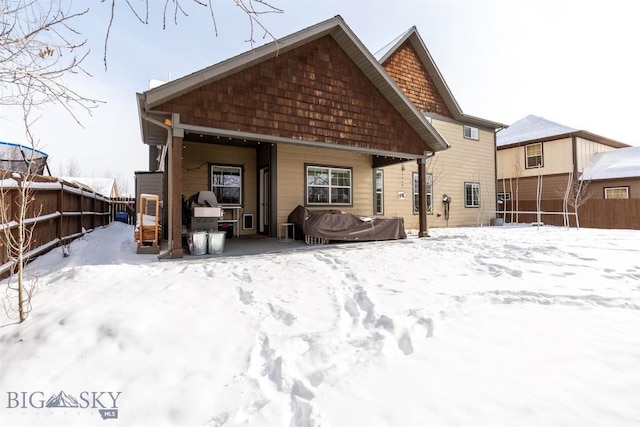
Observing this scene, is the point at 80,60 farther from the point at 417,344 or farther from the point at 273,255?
the point at 273,255

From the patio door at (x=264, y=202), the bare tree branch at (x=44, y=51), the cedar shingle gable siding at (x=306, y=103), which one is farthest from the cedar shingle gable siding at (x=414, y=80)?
the bare tree branch at (x=44, y=51)

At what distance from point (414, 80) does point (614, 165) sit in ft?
42.5

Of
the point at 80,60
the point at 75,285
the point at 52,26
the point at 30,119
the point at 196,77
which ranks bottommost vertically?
the point at 75,285

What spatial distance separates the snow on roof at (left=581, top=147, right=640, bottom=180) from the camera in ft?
53.8

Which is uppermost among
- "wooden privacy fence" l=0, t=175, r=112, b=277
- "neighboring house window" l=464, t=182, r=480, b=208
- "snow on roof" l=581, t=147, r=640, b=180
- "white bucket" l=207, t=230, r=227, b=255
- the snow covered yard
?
"snow on roof" l=581, t=147, r=640, b=180

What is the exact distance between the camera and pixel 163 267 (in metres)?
5.18

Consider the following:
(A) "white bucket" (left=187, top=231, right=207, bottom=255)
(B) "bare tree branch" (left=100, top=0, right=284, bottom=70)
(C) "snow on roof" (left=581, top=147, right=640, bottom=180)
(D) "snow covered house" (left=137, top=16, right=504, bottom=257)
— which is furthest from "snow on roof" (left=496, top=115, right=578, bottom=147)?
(B) "bare tree branch" (left=100, top=0, right=284, bottom=70)

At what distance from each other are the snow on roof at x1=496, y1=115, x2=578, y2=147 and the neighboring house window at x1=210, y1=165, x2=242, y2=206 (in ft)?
57.0

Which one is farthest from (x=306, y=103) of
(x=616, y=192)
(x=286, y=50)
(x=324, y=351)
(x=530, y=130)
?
(x=616, y=192)

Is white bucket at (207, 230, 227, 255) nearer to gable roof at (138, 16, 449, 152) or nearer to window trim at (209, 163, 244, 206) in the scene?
gable roof at (138, 16, 449, 152)

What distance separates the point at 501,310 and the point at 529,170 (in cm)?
1934

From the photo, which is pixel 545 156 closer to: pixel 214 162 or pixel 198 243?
pixel 214 162

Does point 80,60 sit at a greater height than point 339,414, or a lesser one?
greater

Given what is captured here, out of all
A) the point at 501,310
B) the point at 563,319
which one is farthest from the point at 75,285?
the point at 563,319
